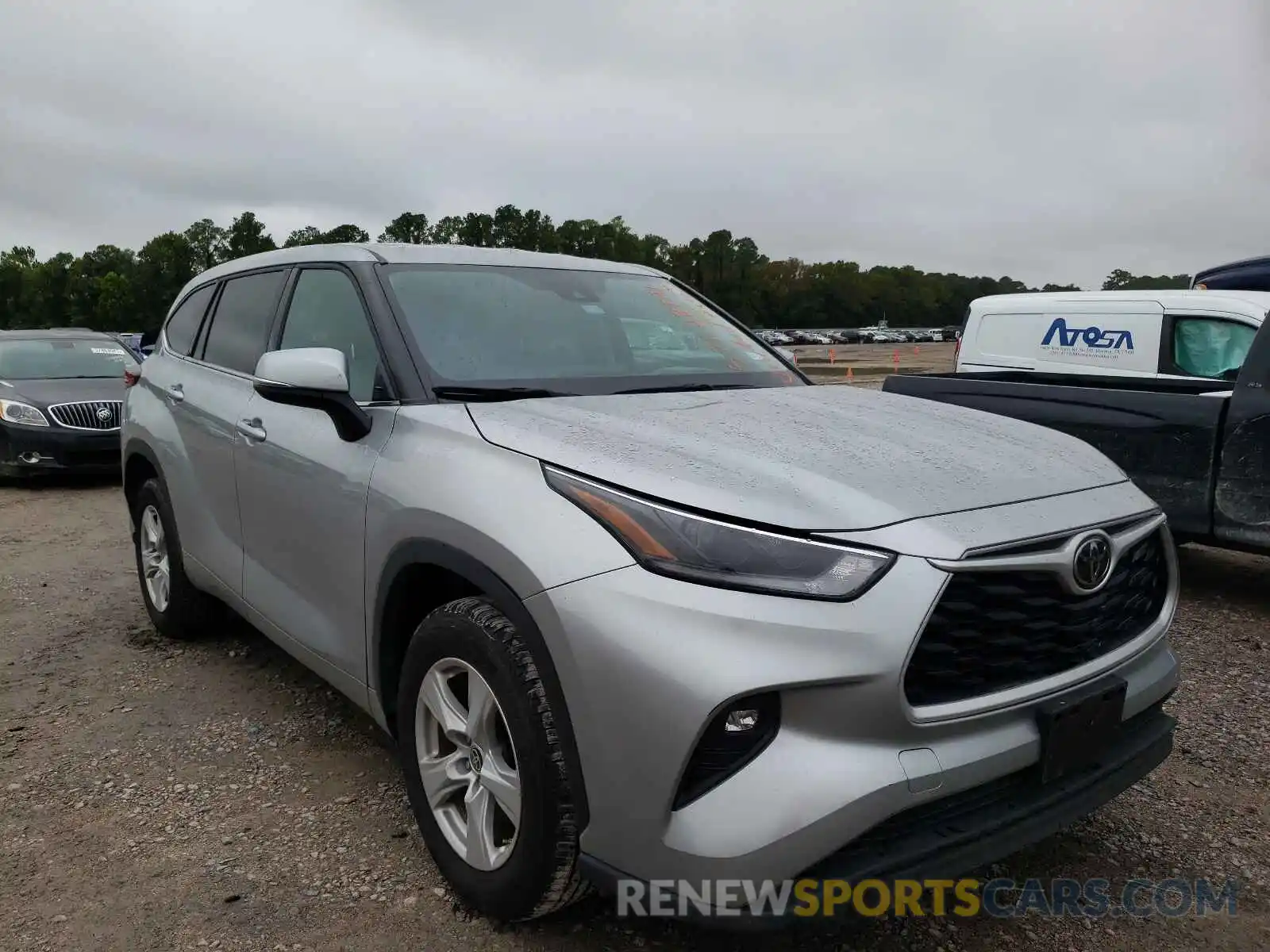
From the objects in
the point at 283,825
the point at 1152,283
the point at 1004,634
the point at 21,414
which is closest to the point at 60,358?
the point at 21,414

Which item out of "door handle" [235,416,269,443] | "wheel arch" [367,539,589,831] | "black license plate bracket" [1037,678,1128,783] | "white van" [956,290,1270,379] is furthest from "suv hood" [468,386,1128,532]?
"white van" [956,290,1270,379]

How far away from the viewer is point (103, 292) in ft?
296

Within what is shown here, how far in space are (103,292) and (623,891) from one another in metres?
103

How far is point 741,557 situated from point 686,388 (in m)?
1.24

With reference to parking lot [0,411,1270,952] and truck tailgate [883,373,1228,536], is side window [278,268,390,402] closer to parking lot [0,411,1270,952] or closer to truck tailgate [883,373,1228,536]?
parking lot [0,411,1270,952]

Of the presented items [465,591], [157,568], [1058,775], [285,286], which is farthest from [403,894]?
[157,568]

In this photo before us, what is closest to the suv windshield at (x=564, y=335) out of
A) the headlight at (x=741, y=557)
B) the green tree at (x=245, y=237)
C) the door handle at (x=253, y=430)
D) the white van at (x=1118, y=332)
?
the door handle at (x=253, y=430)

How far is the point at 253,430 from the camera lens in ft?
10.7

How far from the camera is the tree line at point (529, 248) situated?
90.7 meters

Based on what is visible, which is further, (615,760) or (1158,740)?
(1158,740)

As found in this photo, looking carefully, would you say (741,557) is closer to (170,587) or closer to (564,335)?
(564,335)

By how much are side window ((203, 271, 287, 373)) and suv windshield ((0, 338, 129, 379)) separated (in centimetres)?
713

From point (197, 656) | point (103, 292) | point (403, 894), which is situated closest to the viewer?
point (403, 894)

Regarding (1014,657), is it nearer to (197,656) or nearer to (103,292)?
(197,656)
